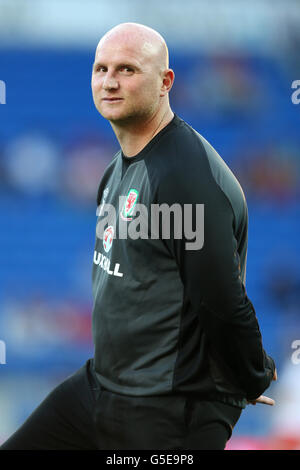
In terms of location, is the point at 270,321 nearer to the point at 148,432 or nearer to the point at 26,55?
the point at 26,55

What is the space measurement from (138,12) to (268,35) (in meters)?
0.81

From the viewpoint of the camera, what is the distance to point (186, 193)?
187 centimetres

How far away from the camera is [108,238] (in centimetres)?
212

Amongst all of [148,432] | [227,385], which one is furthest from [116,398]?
[227,385]

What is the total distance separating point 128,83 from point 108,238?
419 mm

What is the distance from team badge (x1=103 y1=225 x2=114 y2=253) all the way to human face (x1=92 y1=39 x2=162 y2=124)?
295mm

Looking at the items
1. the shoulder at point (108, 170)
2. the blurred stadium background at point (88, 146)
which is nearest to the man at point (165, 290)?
the shoulder at point (108, 170)

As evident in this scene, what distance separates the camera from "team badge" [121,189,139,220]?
200 cm

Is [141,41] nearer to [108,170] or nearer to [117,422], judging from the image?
[108,170]

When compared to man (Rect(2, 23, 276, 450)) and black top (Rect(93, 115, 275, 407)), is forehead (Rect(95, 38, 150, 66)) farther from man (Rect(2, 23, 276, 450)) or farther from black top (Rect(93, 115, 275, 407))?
black top (Rect(93, 115, 275, 407))

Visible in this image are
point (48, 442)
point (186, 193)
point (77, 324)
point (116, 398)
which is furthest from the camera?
point (77, 324)

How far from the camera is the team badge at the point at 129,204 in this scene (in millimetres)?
2000

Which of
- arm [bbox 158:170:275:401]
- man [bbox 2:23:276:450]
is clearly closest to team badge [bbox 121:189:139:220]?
man [bbox 2:23:276:450]

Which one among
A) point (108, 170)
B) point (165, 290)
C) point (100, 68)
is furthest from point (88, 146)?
point (165, 290)
